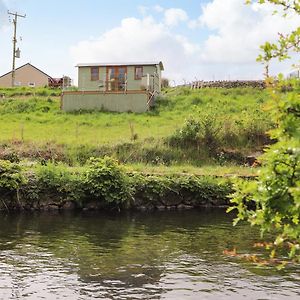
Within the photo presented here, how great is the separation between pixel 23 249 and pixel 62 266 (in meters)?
2.42

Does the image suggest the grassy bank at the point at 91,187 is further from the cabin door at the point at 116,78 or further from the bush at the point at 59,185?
the cabin door at the point at 116,78

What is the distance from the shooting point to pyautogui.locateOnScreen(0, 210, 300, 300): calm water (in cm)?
1088

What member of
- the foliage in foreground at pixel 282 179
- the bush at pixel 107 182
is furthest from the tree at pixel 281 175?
the bush at pixel 107 182

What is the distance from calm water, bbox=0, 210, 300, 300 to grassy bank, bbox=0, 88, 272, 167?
10.6 metres

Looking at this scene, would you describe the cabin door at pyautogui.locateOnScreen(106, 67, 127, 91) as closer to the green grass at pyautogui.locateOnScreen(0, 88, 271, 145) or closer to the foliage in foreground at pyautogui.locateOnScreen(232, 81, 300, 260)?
the green grass at pyautogui.locateOnScreen(0, 88, 271, 145)

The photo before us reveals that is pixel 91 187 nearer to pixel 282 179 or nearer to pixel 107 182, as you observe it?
pixel 107 182

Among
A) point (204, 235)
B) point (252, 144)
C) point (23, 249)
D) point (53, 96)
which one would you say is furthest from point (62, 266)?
point (53, 96)

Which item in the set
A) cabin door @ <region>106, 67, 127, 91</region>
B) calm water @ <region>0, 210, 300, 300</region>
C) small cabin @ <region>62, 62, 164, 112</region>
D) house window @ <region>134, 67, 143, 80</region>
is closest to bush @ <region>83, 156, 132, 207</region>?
calm water @ <region>0, 210, 300, 300</region>

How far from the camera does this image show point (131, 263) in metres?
13.3

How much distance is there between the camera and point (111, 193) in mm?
23562

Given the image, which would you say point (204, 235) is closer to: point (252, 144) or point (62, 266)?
point (62, 266)

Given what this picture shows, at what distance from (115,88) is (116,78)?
1135mm

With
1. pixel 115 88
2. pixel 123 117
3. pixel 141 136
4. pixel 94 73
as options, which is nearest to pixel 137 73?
pixel 115 88

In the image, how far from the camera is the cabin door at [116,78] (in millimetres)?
45250
